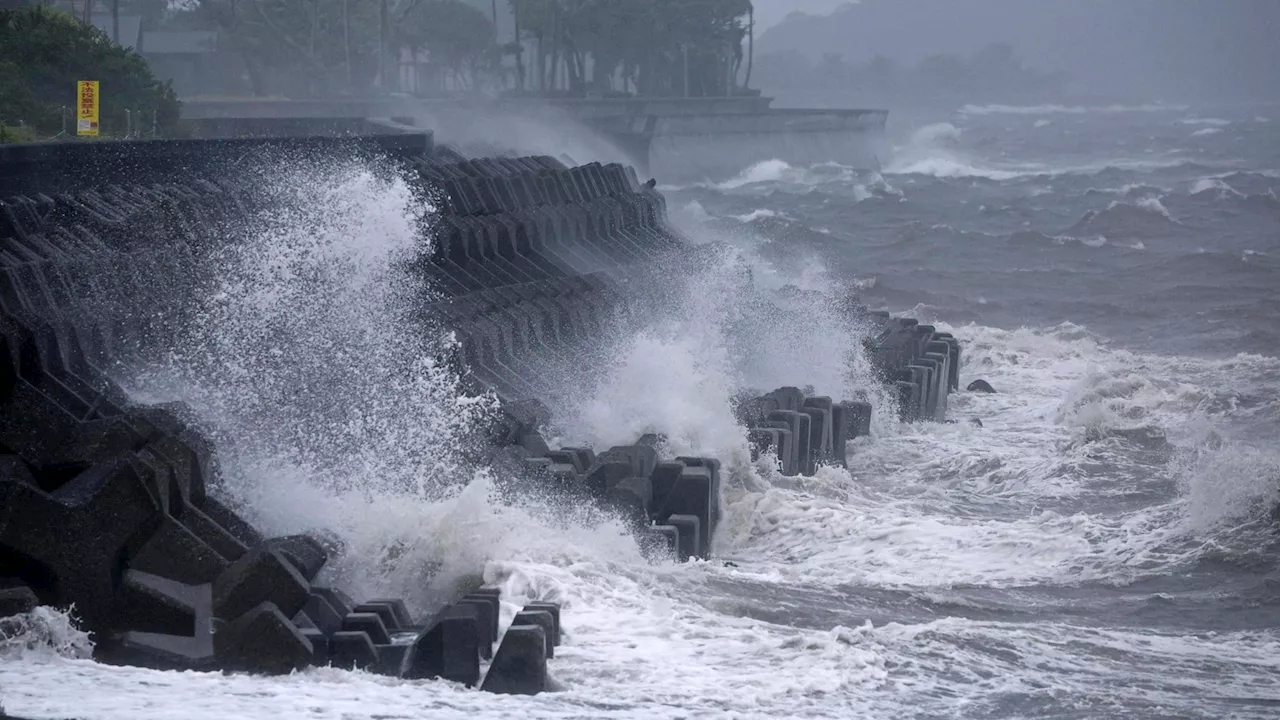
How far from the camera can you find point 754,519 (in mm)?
11203

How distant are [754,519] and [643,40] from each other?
208ft

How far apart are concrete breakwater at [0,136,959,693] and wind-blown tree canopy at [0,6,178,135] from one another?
17.1 feet

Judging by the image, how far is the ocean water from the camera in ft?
23.2

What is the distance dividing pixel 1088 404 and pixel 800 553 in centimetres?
686

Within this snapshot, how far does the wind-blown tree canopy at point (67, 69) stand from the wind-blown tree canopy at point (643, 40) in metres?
44.6

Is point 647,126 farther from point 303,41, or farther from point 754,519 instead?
point 754,519

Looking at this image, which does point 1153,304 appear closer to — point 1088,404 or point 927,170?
point 1088,404

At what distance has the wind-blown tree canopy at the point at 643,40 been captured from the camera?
69.6 meters

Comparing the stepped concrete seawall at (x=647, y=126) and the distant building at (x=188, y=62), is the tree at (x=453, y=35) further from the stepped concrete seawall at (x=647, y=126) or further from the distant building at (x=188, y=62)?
the distant building at (x=188, y=62)

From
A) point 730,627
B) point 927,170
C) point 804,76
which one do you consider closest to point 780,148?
point 927,170

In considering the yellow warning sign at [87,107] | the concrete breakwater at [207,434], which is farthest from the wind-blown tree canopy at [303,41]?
the concrete breakwater at [207,434]

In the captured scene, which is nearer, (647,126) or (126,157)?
(126,157)

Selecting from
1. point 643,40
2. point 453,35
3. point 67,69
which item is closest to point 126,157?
point 67,69

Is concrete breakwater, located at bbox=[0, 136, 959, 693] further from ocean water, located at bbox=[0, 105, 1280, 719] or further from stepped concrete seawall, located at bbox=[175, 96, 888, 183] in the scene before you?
stepped concrete seawall, located at bbox=[175, 96, 888, 183]
